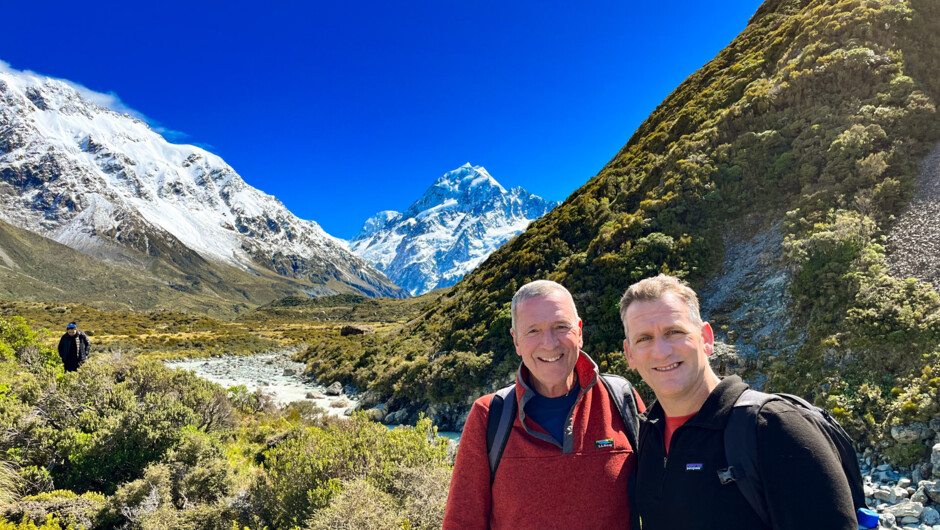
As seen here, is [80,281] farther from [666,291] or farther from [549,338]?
[666,291]

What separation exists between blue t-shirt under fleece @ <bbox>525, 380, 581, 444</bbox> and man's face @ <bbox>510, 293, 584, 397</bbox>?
1.9 inches

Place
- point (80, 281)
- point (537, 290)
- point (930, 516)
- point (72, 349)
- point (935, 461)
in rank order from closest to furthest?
point (537, 290) < point (930, 516) < point (935, 461) < point (72, 349) < point (80, 281)

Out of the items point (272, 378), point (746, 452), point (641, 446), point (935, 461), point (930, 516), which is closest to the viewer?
point (746, 452)

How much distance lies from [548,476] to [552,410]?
15.1 inches

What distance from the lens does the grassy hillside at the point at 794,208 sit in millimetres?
8227

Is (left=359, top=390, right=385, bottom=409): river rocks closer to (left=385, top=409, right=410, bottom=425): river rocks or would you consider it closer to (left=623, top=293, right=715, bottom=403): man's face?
(left=385, top=409, right=410, bottom=425): river rocks

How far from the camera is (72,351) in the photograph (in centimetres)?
1068

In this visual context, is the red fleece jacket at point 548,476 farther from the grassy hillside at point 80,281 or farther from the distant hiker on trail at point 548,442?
the grassy hillside at point 80,281

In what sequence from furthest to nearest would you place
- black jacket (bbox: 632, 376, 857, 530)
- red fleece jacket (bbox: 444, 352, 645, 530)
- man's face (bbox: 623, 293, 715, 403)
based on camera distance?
red fleece jacket (bbox: 444, 352, 645, 530)
man's face (bbox: 623, 293, 715, 403)
black jacket (bbox: 632, 376, 857, 530)

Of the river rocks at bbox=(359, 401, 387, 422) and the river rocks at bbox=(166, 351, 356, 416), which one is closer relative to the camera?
the river rocks at bbox=(359, 401, 387, 422)

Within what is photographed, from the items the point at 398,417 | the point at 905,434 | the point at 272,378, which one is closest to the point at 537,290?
the point at 905,434

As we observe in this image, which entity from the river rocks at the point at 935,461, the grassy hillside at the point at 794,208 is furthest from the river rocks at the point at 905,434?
the river rocks at the point at 935,461

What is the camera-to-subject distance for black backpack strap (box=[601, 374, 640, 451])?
2479 millimetres

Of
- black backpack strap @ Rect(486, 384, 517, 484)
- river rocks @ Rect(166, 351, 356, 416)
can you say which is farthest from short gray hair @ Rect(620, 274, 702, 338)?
river rocks @ Rect(166, 351, 356, 416)
